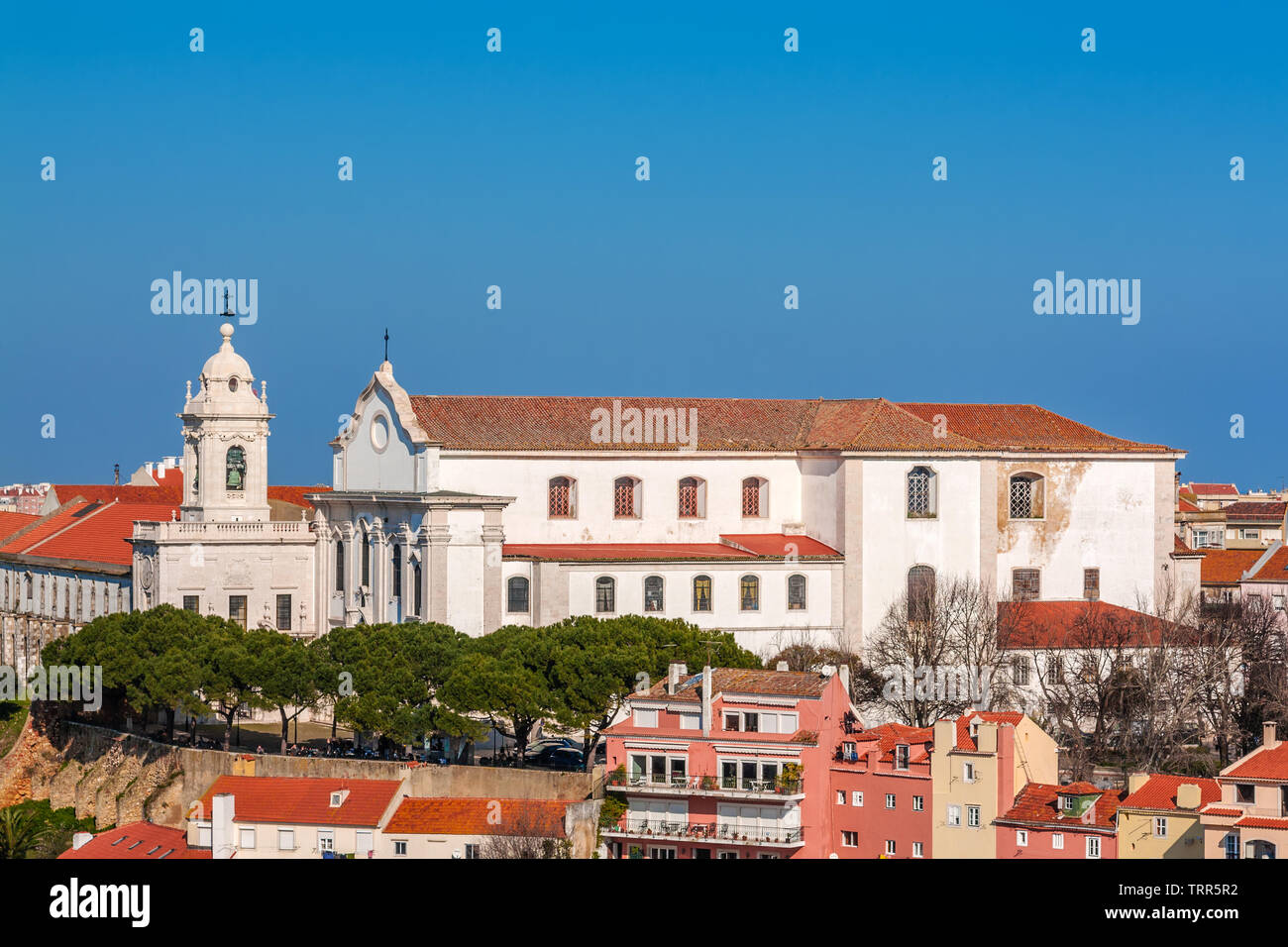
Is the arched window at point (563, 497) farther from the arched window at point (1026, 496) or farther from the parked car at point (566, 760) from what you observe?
the arched window at point (1026, 496)

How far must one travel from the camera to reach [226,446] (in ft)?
235

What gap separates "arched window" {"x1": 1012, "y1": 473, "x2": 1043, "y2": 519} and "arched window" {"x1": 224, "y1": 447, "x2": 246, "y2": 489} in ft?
76.2

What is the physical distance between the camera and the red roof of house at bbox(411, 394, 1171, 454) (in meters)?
68.8

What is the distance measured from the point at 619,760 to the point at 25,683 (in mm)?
30711

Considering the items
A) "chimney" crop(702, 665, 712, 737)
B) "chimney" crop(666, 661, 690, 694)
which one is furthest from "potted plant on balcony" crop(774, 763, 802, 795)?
"chimney" crop(666, 661, 690, 694)

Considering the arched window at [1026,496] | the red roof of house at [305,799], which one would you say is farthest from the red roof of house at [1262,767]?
the arched window at [1026,496]

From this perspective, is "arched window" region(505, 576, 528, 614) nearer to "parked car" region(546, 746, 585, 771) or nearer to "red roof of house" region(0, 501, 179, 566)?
"parked car" region(546, 746, 585, 771)

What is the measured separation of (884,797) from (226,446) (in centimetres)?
3015

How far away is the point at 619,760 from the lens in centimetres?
5159

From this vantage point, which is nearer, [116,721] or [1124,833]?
[1124,833]

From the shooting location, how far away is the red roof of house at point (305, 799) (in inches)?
2037

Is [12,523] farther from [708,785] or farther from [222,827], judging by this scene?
[708,785]
